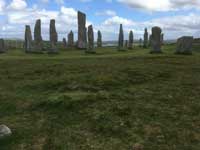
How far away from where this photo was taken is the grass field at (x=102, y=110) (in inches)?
303

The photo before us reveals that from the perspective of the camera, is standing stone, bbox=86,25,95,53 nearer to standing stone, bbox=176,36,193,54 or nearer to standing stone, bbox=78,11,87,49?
standing stone, bbox=78,11,87,49

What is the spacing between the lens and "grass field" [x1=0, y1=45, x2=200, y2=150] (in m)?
7.69

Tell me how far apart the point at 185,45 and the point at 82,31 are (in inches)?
585

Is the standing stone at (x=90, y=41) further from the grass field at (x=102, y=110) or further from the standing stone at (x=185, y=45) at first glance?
the grass field at (x=102, y=110)

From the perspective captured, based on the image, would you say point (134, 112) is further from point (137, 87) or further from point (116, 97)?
point (137, 87)

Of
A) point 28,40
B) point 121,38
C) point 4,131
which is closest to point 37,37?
point 28,40

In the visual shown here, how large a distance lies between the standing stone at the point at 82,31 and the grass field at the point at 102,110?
70.8 ft

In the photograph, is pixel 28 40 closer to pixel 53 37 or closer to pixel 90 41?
pixel 53 37

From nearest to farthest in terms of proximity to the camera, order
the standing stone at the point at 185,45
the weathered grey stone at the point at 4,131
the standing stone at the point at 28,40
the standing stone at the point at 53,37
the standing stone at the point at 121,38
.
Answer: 1. the weathered grey stone at the point at 4,131
2. the standing stone at the point at 185,45
3. the standing stone at the point at 53,37
4. the standing stone at the point at 28,40
5. the standing stone at the point at 121,38

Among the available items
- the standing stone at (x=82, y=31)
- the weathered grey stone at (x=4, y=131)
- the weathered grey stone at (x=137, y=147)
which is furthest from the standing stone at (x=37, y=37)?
the weathered grey stone at (x=137, y=147)

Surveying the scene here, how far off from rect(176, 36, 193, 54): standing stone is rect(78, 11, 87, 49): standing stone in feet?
46.7

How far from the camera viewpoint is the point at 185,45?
25.3 m

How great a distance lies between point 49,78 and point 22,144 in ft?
24.0

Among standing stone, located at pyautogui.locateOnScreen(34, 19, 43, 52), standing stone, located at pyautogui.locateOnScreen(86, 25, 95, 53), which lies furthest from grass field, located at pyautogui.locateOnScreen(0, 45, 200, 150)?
standing stone, located at pyautogui.locateOnScreen(34, 19, 43, 52)
